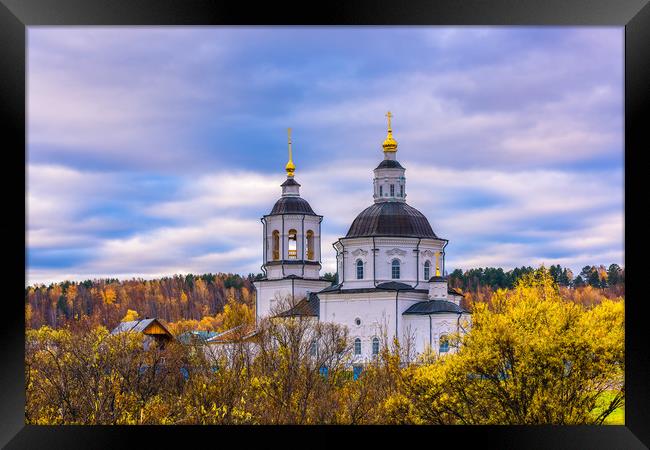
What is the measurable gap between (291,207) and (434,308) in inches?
303

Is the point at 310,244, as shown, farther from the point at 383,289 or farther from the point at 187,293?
the point at 187,293

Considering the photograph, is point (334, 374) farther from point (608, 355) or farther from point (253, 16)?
point (253, 16)

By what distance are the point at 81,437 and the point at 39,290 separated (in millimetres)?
51327

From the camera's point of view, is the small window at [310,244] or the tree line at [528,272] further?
the tree line at [528,272]

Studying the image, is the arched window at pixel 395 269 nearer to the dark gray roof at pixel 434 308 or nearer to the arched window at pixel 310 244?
the dark gray roof at pixel 434 308

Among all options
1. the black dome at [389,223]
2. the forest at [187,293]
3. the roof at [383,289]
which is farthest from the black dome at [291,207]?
the forest at [187,293]

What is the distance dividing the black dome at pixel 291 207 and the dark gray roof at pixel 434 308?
6.36 meters

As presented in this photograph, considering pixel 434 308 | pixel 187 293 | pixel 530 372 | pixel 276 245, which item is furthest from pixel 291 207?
pixel 530 372

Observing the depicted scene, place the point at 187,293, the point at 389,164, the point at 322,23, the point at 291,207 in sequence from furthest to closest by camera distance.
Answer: the point at 187,293 → the point at 291,207 → the point at 389,164 → the point at 322,23

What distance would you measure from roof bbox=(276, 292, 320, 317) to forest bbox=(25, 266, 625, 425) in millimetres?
10394

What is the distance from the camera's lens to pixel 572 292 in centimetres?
4459

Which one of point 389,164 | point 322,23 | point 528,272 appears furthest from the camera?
point 528,272

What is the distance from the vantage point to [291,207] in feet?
125

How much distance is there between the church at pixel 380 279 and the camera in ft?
110
